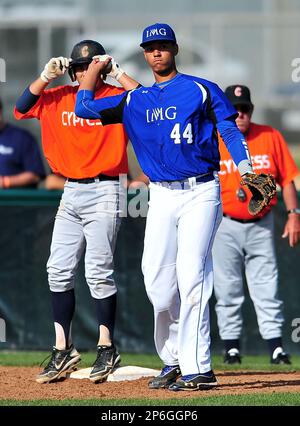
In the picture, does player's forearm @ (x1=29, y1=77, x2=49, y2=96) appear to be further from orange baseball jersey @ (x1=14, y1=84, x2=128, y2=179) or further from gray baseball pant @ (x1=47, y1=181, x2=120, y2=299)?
gray baseball pant @ (x1=47, y1=181, x2=120, y2=299)

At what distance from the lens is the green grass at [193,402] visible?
6180 mm

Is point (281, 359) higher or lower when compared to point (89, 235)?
lower

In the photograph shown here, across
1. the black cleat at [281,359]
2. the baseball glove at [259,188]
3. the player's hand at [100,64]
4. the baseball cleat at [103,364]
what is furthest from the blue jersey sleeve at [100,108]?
the black cleat at [281,359]

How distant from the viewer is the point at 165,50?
6609 millimetres

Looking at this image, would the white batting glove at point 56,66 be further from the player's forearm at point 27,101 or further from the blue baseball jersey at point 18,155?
the blue baseball jersey at point 18,155

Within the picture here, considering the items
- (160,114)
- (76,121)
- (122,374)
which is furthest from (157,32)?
(122,374)

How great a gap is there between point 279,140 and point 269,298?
1.33 m

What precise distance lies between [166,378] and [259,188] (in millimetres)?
1479

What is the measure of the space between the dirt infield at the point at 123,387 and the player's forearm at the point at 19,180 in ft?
10.2

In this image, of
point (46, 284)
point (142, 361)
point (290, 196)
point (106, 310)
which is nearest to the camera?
point (106, 310)

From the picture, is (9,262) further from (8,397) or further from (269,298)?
(8,397)

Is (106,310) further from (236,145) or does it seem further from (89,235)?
(236,145)

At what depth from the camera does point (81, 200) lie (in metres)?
7.30

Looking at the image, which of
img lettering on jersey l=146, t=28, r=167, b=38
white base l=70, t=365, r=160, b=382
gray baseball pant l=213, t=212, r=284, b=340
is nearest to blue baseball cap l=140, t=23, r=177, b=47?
img lettering on jersey l=146, t=28, r=167, b=38
